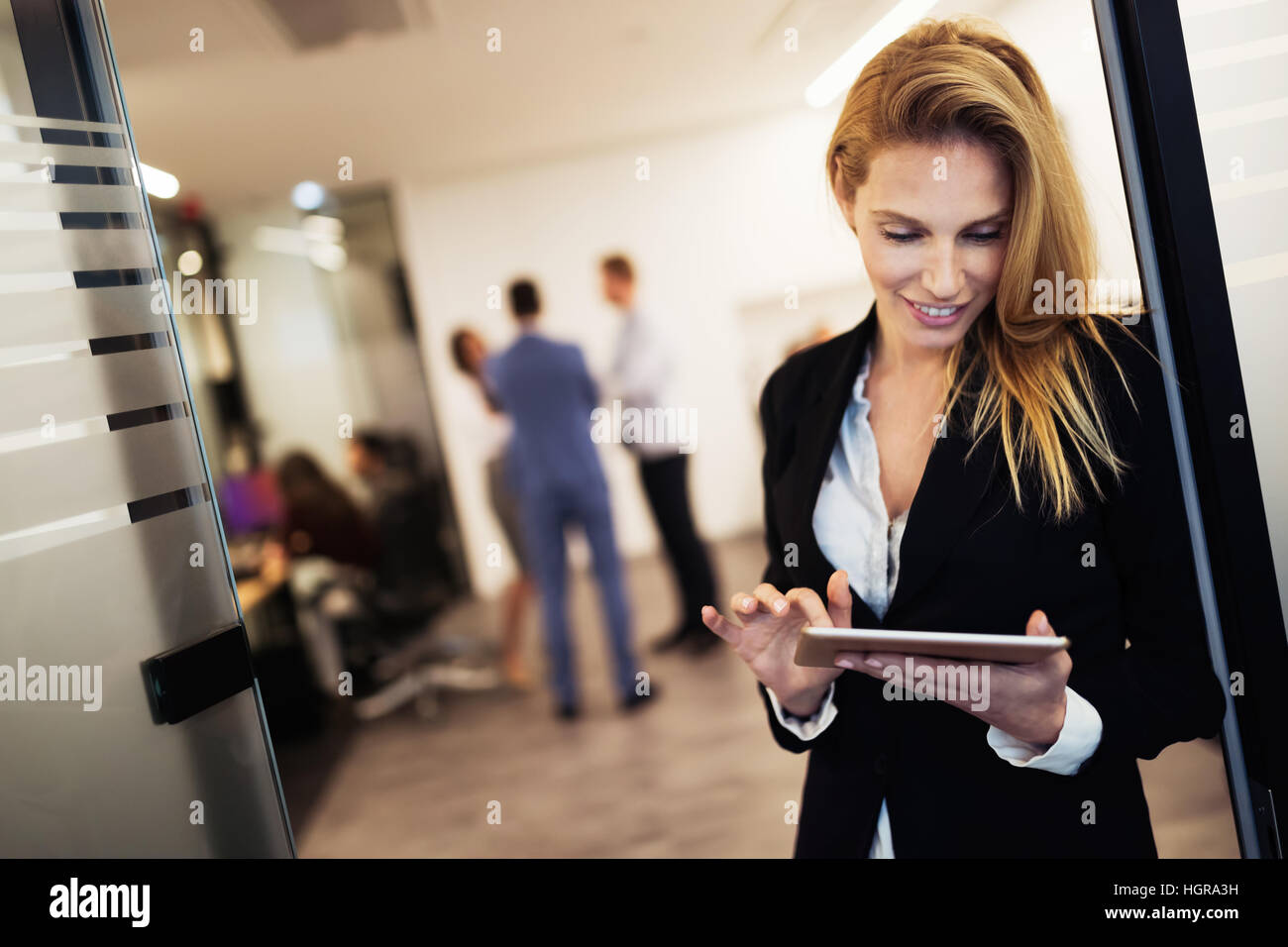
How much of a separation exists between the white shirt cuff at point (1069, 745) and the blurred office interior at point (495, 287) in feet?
1.62

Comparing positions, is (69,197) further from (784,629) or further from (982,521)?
(982,521)

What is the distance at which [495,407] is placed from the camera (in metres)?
3.69

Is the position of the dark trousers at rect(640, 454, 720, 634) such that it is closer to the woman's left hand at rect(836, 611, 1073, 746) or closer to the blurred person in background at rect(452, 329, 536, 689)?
the blurred person in background at rect(452, 329, 536, 689)

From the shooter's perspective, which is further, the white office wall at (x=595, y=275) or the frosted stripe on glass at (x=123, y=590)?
the white office wall at (x=595, y=275)

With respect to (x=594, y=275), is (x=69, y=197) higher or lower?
lower

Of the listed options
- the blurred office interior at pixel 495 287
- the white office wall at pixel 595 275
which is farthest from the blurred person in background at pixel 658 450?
the white office wall at pixel 595 275

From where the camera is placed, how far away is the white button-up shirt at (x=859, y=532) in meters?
1.03

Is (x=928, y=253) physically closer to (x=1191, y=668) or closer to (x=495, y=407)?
(x=1191, y=668)

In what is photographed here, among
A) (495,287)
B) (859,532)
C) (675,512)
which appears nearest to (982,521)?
(859,532)

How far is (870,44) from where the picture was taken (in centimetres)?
117

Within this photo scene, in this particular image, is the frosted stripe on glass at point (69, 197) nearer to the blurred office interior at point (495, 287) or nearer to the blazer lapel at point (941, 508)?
the blurred office interior at point (495, 287)

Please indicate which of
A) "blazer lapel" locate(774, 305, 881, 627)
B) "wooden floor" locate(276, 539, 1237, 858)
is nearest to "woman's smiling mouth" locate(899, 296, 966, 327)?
"blazer lapel" locate(774, 305, 881, 627)

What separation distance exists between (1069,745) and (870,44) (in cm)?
104

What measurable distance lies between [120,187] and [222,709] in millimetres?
793
